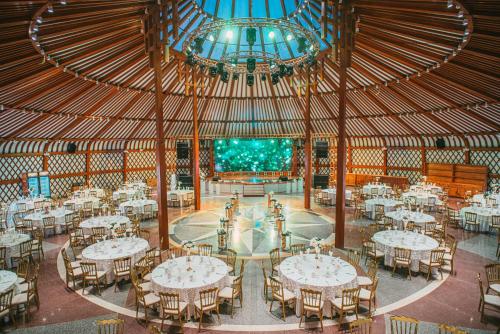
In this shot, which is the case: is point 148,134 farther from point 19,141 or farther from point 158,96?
point 158,96

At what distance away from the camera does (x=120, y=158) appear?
2003 cm

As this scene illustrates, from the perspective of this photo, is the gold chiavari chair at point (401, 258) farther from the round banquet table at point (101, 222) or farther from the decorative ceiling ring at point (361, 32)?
the round banquet table at point (101, 222)

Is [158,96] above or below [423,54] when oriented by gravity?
below

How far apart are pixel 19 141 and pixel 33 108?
380cm

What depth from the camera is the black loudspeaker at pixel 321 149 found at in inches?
826

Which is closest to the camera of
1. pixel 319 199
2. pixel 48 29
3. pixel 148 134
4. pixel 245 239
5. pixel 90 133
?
pixel 48 29

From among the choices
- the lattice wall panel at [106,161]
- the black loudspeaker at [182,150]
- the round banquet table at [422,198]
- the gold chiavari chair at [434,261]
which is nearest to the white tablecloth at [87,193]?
the lattice wall panel at [106,161]

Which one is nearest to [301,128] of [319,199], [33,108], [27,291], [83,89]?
[319,199]

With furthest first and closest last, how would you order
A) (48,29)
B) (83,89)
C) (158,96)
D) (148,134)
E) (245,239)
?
(148,134) → (83,89) → (245,239) → (158,96) → (48,29)

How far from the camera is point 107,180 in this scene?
1948cm

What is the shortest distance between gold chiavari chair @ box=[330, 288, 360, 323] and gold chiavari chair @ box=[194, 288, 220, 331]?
1984 millimetres

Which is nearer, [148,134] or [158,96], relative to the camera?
[158,96]

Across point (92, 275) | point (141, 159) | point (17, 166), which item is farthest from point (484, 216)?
point (17, 166)

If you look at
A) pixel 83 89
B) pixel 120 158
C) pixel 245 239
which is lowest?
pixel 245 239
